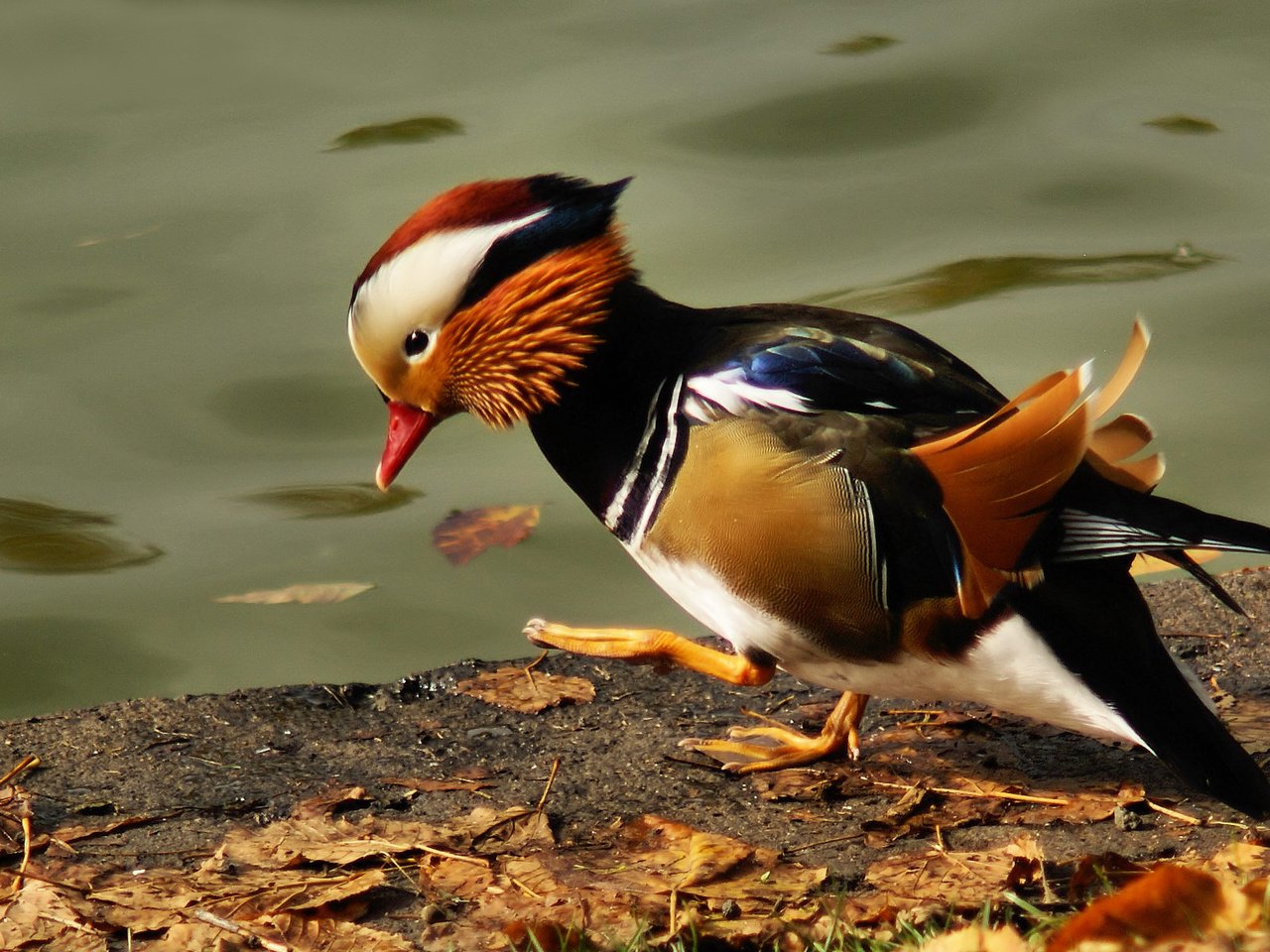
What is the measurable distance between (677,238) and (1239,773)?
4.76 metres

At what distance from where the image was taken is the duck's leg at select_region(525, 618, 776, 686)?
143 inches

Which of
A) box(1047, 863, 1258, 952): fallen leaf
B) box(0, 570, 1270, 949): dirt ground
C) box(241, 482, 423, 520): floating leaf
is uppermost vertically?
box(1047, 863, 1258, 952): fallen leaf

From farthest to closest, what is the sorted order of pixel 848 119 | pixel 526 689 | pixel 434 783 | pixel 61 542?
pixel 848 119 < pixel 61 542 < pixel 526 689 < pixel 434 783

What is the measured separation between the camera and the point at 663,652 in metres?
3.69

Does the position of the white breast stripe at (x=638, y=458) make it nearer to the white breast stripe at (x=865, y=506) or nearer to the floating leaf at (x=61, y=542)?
the white breast stripe at (x=865, y=506)

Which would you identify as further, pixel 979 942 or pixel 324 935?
pixel 324 935

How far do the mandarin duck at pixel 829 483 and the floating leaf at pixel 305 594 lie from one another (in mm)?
2003

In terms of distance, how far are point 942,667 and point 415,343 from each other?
1.41 metres

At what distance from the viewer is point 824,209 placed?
7.93 metres

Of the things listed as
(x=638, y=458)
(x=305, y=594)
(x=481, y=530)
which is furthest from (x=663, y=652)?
(x=481, y=530)

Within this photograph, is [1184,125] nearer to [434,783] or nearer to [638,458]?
[638,458]

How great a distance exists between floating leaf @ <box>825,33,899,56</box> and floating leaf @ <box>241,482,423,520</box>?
4.14 m

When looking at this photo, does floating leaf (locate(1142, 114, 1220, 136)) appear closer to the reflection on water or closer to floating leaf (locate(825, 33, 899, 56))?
the reflection on water

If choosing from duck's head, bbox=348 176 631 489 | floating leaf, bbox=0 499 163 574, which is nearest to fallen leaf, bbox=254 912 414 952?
duck's head, bbox=348 176 631 489
